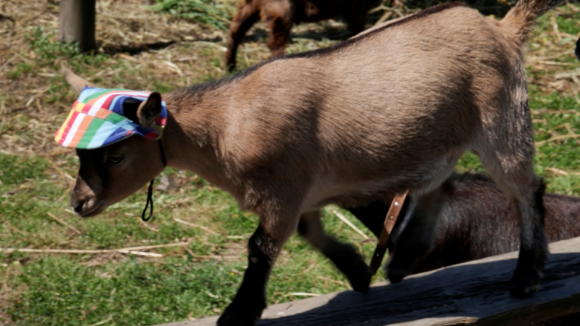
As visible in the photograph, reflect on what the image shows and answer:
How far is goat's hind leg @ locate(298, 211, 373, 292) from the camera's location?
12.1ft

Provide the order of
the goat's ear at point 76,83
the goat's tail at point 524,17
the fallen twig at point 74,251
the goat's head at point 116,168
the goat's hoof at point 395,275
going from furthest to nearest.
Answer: the fallen twig at point 74,251, the goat's hoof at point 395,275, the goat's tail at point 524,17, the goat's ear at point 76,83, the goat's head at point 116,168

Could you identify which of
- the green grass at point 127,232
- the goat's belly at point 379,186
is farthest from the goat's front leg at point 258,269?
the green grass at point 127,232

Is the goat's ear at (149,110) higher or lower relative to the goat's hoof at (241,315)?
higher

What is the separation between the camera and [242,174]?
3.03 meters

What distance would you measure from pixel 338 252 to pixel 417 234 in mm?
544

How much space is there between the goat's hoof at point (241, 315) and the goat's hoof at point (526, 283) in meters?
1.35

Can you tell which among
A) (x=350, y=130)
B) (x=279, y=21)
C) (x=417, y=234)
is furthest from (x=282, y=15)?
(x=350, y=130)

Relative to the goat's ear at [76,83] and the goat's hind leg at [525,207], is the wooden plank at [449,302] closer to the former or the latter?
the goat's hind leg at [525,207]

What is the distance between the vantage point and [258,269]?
3.09 metres

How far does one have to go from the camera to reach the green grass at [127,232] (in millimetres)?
4512

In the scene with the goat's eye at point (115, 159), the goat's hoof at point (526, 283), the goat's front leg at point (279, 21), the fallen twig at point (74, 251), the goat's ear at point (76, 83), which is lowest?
the fallen twig at point (74, 251)

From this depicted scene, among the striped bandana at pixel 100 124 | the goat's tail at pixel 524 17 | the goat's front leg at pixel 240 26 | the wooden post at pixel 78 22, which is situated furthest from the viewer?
the goat's front leg at pixel 240 26

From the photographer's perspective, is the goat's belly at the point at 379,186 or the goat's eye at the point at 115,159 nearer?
the goat's eye at the point at 115,159

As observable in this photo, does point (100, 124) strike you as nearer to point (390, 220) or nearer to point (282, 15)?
point (390, 220)
